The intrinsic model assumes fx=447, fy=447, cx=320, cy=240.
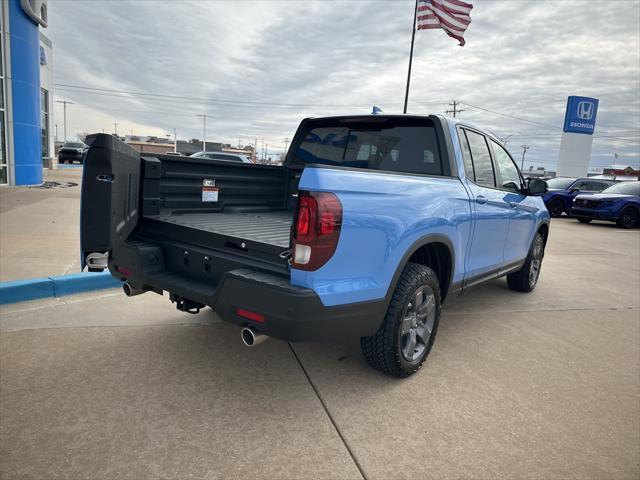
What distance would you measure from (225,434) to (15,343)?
2063mm

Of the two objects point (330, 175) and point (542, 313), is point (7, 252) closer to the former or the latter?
point (330, 175)

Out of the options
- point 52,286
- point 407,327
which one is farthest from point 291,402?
point 52,286

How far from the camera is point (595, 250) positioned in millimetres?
10086

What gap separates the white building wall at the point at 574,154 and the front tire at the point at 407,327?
39.3 meters

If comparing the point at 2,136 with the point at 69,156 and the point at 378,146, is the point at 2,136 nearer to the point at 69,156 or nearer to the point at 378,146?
the point at 378,146

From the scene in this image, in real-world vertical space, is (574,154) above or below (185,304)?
above

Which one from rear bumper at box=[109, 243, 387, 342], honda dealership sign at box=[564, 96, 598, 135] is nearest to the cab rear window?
rear bumper at box=[109, 243, 387, 342]

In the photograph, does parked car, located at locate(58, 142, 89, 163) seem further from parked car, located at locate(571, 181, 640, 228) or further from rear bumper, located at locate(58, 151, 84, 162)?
parked car, located at locate(571, 181, 640, 228)

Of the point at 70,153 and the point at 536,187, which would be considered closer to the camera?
the point at 536,187

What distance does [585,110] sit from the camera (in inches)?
1457

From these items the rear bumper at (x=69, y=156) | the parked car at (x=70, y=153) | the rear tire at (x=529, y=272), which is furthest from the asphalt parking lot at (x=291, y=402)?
the rear bumper at (x=69, y=156)

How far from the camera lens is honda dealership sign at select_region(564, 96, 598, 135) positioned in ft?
120

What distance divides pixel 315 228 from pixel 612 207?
1655 centimetres

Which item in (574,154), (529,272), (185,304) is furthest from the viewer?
(574,154)
